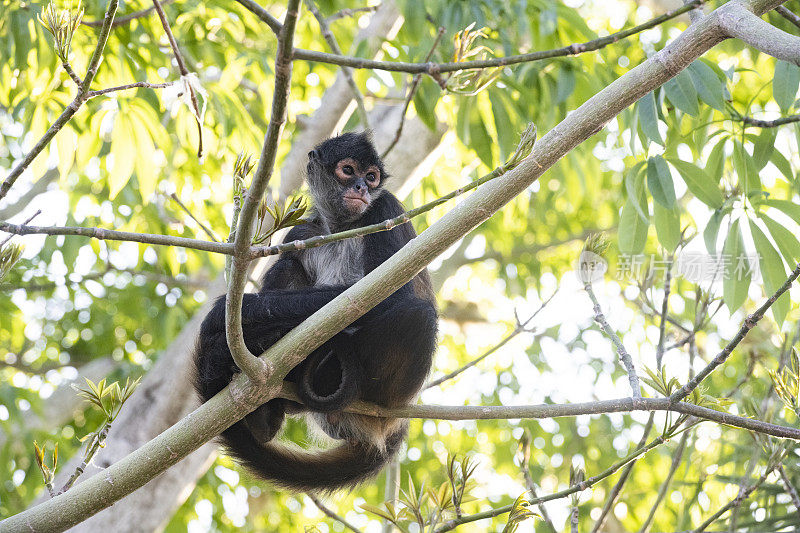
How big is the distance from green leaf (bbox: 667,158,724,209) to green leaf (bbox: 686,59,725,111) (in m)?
0.34

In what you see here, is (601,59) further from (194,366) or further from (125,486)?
(125,486)

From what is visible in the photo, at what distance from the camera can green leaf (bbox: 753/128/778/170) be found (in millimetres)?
3566

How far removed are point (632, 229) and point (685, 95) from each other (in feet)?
2.27

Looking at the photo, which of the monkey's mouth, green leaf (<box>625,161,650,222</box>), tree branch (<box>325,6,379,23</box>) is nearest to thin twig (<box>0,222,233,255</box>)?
green leaf (<box>625,161,650,222</box>)

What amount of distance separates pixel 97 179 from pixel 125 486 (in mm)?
5608

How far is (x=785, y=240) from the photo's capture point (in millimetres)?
→ 3350

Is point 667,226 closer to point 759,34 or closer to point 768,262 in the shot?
point 768,262

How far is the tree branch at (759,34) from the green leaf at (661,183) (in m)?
1.01

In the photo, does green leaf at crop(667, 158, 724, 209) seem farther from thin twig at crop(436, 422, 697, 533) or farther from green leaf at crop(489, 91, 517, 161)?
thin twig at crop(436, 422, 697, 533)

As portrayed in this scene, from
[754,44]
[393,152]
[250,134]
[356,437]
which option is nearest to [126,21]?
[250,134]

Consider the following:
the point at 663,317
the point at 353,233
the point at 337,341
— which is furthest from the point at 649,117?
the point at 353,233

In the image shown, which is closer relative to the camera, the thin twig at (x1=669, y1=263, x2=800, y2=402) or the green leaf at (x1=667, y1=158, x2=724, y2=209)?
the thin twig at (x1=669, y1=263, x2=800, y2=402)

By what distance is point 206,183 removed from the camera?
7.49 meters

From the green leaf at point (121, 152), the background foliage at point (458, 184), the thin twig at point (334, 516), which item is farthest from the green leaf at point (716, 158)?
the green leaf at point (121, 152)
